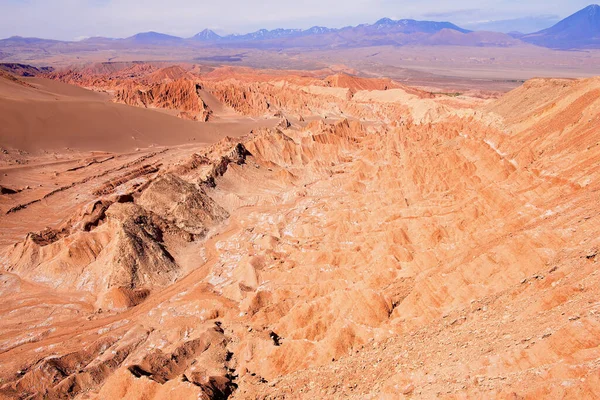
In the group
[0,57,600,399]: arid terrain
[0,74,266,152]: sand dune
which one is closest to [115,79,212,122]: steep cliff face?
[0,74,266,152]: sand dune

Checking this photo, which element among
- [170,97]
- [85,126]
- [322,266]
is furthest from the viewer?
[170,97]

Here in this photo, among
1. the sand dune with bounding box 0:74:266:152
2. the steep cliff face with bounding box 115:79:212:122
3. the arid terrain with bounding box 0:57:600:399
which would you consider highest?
the steep cliff face with bounding box 115:79:212:122

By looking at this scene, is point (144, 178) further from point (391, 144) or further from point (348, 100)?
point (348, 100)

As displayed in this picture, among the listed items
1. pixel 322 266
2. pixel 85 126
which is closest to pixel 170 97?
pixel 85 126

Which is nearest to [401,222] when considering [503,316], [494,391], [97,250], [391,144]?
[503,316]

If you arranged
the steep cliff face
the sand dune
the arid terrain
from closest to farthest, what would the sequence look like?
the arid terrain → the sand dune → the steep cliff face

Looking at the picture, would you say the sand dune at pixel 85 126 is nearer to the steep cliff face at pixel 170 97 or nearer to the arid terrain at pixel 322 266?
the arid terrain at pixel 322 266

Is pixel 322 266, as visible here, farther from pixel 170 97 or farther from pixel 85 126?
pixel 170 97

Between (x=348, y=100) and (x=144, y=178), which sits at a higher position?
(x=348, y=100)

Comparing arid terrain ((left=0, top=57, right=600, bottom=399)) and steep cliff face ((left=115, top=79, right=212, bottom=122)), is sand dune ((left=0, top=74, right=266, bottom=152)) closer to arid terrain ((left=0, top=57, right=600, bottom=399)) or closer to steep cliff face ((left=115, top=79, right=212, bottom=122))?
arid terrain ((left=0, top=57, right=600, bottom=399))
